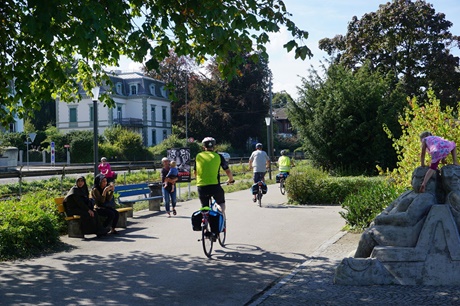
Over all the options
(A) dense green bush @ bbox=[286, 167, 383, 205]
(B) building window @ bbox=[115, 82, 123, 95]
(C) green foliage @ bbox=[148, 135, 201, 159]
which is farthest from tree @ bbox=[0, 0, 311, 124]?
(B) building window @ bbox=[115, 82, 123, 95]

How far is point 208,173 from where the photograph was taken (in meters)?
10.1

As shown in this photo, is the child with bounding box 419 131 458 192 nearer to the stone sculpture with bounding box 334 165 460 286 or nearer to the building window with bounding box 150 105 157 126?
the stone sculpture with bounding box 334 165 460 286

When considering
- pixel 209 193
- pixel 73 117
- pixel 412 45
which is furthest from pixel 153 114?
pixel 209 193

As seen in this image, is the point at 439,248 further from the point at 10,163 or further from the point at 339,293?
the point at 10,163

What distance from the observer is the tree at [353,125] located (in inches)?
950

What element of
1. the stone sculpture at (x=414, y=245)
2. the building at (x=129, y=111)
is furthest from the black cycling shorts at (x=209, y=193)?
the building at (x=129, y=111)

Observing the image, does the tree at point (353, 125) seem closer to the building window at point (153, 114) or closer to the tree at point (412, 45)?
the tree at point (412, 45)

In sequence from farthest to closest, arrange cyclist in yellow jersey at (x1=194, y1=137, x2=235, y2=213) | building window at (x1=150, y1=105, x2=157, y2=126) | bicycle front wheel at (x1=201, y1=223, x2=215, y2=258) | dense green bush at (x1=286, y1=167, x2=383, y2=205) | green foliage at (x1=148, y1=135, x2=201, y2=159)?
building window at (x1=150, y1=105, x2=157, y2=126), green foliage at (x1=148, y1=135, x2=201, y2=159), dense green bush at (x1=286, y1=167, x2=383, y2=205), cyclist in yellow jersey at (x1=194, y1=137, x2=235, y2=213), bicycle front wheel at (x1=201, y1=223, x2=215, y2=258)

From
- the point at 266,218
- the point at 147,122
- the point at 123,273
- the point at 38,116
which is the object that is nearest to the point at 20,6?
the point at 123,273

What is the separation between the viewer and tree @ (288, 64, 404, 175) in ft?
79.2

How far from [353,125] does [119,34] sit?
14.2 metres

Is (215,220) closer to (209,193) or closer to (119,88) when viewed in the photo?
(209,193)

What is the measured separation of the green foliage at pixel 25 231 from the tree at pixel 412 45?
2707 cm

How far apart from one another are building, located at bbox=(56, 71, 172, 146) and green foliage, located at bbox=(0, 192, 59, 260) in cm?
6378
